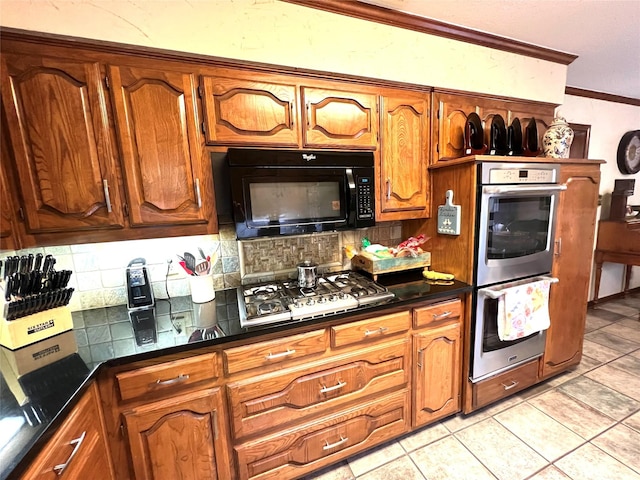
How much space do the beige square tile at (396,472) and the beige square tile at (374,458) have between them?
0.02 meters

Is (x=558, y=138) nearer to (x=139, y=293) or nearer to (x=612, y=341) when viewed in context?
(x=612, y=341)

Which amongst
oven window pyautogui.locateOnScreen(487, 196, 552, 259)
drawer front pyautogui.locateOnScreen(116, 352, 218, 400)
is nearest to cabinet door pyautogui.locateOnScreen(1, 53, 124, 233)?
drawer front pyautogui.locateOnScreen(116, 352, 218, 400)

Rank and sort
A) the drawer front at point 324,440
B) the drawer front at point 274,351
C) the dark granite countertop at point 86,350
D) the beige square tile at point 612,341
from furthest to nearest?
the beige square tile at point 612,341
the drawer front at point 324,440
the drawer front at point 274,351
the dark granite countertop at point 86,350

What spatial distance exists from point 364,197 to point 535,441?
5.73 feet

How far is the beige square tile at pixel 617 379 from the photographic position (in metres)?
2.05

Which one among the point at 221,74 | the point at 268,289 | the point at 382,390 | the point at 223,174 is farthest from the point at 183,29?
the point at 382,390

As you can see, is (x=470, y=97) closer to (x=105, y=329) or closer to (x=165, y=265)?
(x=165, y=265)

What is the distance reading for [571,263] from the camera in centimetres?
200

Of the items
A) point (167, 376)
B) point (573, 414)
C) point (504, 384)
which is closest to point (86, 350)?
point (167, 376)

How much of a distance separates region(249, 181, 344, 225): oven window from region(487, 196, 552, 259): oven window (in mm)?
884

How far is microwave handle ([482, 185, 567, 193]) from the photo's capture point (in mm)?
1552

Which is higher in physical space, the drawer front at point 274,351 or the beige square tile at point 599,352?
the drawer front at point 274,351

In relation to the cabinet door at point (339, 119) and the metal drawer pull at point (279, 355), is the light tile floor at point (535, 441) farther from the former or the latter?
the cabinet door at point (339, 119)

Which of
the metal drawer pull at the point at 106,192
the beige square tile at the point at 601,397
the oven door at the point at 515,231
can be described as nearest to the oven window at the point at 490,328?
the oven door at the point at 515,231
